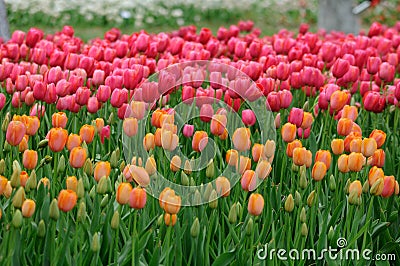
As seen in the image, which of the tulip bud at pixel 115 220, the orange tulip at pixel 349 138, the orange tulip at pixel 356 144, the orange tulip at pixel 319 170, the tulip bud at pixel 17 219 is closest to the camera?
the tulip bud at pixel 17 219

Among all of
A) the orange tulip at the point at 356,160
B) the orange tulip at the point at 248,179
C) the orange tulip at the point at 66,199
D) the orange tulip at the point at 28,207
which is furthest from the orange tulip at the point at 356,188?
the orange tulip at the point at 28,207

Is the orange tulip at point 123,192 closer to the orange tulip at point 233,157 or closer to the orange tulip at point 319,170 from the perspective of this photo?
the orange tulip at point 233,157

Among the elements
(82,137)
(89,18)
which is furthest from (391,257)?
(89,18)

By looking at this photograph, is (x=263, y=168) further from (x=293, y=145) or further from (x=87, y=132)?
(x=87, y=132)

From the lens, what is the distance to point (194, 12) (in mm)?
14602

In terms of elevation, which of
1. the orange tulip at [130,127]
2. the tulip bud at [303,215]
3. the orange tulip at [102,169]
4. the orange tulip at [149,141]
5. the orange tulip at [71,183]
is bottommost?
the tulip bud at [303,215]

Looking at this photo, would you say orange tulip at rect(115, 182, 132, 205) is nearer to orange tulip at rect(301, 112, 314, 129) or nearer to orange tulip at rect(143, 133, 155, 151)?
orange tulip at rect(143, 133, 155, 151)

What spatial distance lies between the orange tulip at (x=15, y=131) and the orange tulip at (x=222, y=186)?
71cm

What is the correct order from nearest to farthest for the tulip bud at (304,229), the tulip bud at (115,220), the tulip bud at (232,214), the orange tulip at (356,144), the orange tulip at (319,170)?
the tulip bud at (115,220) → the tulip bud at (232,214) → the tulip bud at (304,229) → the orange tulip at (319,170) → the orange tulip at (356,144)

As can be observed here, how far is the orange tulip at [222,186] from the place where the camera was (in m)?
2.44

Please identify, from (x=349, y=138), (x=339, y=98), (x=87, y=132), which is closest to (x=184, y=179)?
(x=87, y=132)

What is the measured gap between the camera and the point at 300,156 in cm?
266

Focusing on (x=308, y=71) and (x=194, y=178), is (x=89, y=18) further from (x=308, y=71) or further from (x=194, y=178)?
(x=194, y=178)

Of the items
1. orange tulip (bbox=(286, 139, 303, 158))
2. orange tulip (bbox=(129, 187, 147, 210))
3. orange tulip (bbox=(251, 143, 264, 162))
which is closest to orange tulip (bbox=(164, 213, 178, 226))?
orange tulip (bbox=(129, 187, 147, 210))
